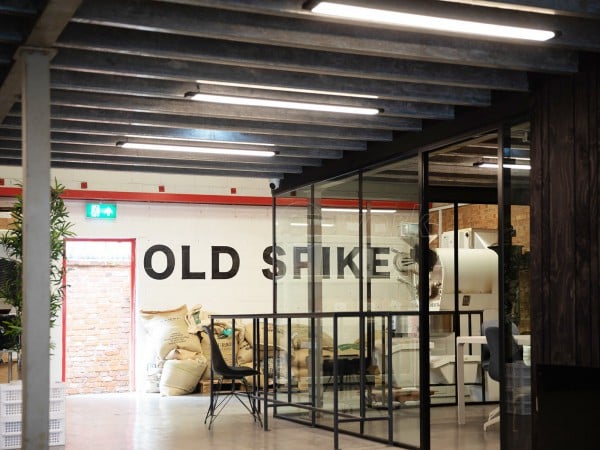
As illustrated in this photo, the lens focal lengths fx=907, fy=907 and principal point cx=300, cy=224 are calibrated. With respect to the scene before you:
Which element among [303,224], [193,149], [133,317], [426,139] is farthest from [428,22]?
[133,317]

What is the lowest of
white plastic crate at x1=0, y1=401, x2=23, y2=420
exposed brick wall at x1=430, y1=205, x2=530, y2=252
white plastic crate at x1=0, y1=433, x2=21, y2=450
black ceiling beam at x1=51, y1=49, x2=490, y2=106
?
white plastic crate at x1=0, y1=433, x2=21, y2=450

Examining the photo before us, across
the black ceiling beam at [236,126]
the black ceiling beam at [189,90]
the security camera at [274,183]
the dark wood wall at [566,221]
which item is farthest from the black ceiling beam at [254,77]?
the security camera at [274,183]

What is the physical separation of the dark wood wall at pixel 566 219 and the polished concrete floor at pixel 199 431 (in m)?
2.51

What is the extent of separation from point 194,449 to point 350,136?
3163 millimetres

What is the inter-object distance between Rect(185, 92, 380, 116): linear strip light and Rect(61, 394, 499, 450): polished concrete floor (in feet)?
10.1

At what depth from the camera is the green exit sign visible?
13438 millimetres

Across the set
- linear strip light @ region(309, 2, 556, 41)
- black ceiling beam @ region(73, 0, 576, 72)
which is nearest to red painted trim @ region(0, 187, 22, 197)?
black ceiling beam @ region(73, 0, 576, 72)

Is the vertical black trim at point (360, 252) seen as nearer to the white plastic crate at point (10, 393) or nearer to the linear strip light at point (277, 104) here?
the linear strip light at point (277, 104)

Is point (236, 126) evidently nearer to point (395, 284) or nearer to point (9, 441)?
point (395, 284)

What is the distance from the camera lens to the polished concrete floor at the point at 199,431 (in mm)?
8383

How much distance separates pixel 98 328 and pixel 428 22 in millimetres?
9916

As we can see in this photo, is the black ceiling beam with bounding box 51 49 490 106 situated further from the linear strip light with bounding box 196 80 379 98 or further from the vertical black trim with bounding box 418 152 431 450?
the vertical black trim with bounding box 418 152 431 450

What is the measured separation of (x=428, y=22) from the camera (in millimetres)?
4996

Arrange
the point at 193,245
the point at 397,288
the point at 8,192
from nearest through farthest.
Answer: the point at 397,288 < the point at 8,192 < the point at 193,245
